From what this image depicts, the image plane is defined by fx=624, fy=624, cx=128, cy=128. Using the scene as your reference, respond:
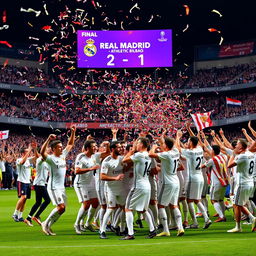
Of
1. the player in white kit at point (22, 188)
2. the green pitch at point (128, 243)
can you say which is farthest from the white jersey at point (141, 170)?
the player in white kit at point (22, 188)

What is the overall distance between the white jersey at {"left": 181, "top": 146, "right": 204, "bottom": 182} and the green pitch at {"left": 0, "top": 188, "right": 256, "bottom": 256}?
1354mm

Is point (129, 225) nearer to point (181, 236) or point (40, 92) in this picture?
point (181, 236)

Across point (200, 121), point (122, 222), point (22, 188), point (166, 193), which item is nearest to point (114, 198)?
point (122, 222)

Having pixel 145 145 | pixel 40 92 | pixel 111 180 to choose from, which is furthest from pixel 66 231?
pixel 40 92

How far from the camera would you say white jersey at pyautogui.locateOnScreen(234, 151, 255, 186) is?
14266 millimetres

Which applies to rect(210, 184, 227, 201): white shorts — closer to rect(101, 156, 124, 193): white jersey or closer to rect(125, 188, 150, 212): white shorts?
rect(101, 156, 124, 193): white jersey

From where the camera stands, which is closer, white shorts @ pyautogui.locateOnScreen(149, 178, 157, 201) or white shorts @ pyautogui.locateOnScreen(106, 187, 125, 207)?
white shorts @ pyautogui.locateOnScreen(106, 187, 125, 207)

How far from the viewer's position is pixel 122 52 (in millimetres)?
66875

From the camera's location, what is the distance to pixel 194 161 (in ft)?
52.7

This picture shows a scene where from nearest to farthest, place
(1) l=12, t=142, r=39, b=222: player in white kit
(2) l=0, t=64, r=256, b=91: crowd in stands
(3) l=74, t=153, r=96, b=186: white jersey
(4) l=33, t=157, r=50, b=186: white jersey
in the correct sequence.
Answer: (3) l=74, t=153, r=96, b=186: white jersey
(4) l=33, t=157, r=50, b=186: white jersey
(1) l=12, t=142, r=39, b=222: player in white kit
(2) l=0, t=64, r=256, b=91: crowd in stands

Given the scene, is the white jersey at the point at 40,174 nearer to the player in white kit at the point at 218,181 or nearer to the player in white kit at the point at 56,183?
the player in white kit at the point at 56,183

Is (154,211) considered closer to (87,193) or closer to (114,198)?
(114,198)

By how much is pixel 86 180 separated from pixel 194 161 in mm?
2821

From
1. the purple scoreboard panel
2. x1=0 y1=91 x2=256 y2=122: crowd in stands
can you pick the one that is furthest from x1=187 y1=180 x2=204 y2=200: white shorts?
the purple scoreboard panel
